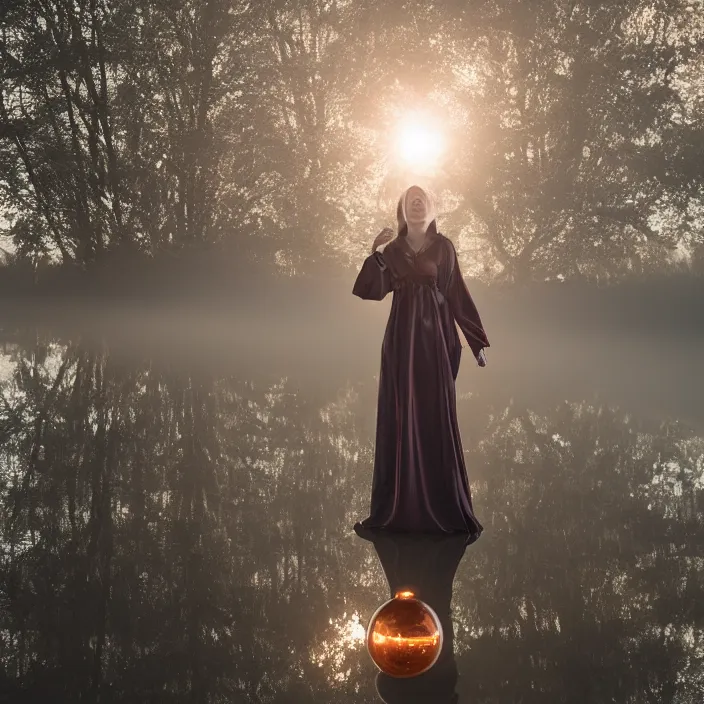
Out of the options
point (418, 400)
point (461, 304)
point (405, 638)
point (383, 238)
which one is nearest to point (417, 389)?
point (418, 400)

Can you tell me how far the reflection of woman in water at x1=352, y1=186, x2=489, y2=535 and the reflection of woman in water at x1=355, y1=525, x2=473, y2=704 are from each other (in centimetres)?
21

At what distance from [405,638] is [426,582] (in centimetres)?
147

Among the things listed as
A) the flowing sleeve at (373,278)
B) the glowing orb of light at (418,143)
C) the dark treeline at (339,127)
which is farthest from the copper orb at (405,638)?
the glowing orb of light at (418,143)

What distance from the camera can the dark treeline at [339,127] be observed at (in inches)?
963

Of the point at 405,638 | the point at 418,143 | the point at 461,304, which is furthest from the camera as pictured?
the point at 418,143

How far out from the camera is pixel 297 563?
548 centimetres

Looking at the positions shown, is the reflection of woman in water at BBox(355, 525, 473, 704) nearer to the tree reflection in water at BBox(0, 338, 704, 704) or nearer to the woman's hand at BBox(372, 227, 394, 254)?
the tree reflection in water at BBox(0, 338, 704, 704)

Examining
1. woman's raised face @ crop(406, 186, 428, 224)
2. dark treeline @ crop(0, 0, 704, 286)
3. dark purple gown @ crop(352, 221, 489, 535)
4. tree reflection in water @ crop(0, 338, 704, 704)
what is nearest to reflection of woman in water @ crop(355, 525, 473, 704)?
tree reflection in water @ crop(0, 338, 704, 704)

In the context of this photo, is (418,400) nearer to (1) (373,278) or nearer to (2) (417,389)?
(2) (417,389)

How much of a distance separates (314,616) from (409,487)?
1.77m

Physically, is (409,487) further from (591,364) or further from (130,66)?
(130,66)

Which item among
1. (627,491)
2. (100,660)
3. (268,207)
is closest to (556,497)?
(627,491)

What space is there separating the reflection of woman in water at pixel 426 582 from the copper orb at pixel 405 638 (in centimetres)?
10

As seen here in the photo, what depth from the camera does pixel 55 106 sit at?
26203 mm
